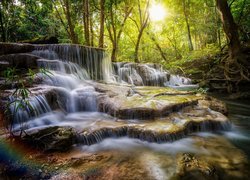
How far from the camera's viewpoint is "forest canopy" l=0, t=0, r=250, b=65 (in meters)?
13.0

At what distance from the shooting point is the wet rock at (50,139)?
12.9ft

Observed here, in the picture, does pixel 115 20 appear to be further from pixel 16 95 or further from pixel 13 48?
pixel 16 95

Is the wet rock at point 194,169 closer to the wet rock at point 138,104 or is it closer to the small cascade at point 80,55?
the wet rock at point 138,104

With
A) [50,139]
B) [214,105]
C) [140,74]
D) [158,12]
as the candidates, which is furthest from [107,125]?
[158,12]

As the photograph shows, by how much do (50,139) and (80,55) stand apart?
6.85 meters

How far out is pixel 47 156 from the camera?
3.69 metres

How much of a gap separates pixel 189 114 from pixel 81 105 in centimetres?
339

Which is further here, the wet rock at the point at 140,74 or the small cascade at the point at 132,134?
the wet rock at the point at 140,74

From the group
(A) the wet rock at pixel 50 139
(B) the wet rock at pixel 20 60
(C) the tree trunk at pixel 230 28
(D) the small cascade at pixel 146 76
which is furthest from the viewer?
(D) the small cascade at pixel 146 76

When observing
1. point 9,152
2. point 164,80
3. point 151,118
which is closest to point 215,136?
point 151,118

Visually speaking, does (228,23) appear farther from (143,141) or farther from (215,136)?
(143,141)

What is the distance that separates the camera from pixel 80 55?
10250mm

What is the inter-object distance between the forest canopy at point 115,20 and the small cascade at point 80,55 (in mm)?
2508

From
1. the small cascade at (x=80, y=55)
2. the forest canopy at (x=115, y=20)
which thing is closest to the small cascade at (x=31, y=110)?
the small cascade at (x=80, y=55)
